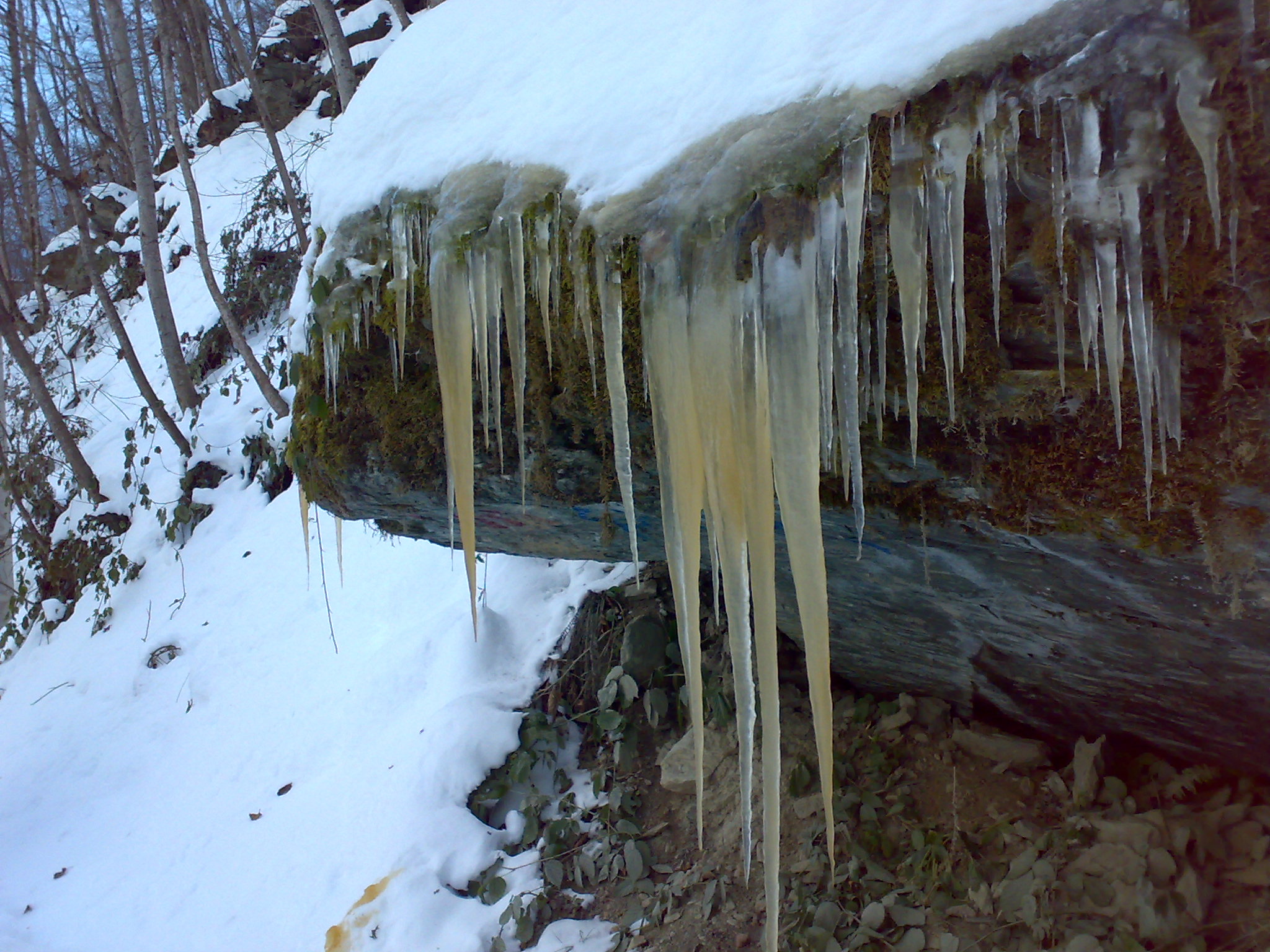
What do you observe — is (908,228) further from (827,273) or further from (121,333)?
(121,333)

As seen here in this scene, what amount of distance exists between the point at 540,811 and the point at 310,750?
1.76 m

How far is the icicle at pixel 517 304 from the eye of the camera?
164cm

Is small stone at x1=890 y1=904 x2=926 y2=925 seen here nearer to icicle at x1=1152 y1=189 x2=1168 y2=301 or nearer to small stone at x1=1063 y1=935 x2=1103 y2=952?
small stone at x1=1063 y1=935 x2=1103 y2=952

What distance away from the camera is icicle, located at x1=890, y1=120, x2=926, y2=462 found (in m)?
1.16

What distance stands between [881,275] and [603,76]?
788mm

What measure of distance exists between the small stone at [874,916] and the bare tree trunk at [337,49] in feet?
19.4

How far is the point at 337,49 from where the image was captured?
5555 mm

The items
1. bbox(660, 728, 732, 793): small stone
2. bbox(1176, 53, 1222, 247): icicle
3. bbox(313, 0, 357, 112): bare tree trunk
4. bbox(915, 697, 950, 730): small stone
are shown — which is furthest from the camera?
bbox(313, 0, 357, 112): bare tree trunk

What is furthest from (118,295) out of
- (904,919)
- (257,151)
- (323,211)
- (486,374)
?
(904,919)

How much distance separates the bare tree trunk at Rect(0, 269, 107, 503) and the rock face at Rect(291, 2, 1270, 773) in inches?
245

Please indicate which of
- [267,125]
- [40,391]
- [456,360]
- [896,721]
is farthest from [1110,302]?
[40,391]

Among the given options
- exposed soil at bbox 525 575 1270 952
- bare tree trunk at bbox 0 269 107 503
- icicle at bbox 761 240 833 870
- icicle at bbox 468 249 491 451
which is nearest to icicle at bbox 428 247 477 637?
icicle at bbox 468 249 491 451

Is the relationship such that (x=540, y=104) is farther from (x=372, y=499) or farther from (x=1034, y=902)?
(x=1034, y=902)

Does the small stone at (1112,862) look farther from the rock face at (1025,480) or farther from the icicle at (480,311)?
the icicle at (480,311)
